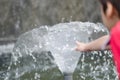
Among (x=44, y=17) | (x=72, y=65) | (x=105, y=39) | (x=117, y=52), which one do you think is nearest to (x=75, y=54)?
(x=72, y=65)

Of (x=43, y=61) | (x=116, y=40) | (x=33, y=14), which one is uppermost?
(x=33, y=14)

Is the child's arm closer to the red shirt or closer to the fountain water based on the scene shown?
the red shirt

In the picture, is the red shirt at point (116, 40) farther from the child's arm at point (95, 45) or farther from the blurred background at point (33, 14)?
the blurred background at point (33, 14)

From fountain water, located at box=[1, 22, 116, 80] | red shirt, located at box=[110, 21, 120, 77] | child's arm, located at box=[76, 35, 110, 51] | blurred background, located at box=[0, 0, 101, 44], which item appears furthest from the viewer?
blurred background, located at box=[0, 0, 101, 44]

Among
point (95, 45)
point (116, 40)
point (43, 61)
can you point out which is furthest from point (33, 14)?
point (116, 40)

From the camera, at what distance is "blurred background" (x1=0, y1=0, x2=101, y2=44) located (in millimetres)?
7723

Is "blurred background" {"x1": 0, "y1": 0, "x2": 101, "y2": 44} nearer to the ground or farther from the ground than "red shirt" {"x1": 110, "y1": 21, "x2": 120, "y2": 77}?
farther from the ground

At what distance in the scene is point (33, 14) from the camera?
7793mm

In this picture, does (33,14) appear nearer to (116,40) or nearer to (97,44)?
(97,44)

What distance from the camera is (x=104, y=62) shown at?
Answer: 6219 millimetres

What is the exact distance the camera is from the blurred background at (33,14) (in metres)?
7.72

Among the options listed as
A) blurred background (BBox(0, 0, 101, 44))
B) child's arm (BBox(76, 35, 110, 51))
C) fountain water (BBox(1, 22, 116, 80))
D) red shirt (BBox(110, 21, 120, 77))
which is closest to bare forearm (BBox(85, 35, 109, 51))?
child's arm (BBox(76, 35, 110, 51))

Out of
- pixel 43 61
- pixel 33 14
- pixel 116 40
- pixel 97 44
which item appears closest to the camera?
pixel 116 40

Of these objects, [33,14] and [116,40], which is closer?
[116,40]
